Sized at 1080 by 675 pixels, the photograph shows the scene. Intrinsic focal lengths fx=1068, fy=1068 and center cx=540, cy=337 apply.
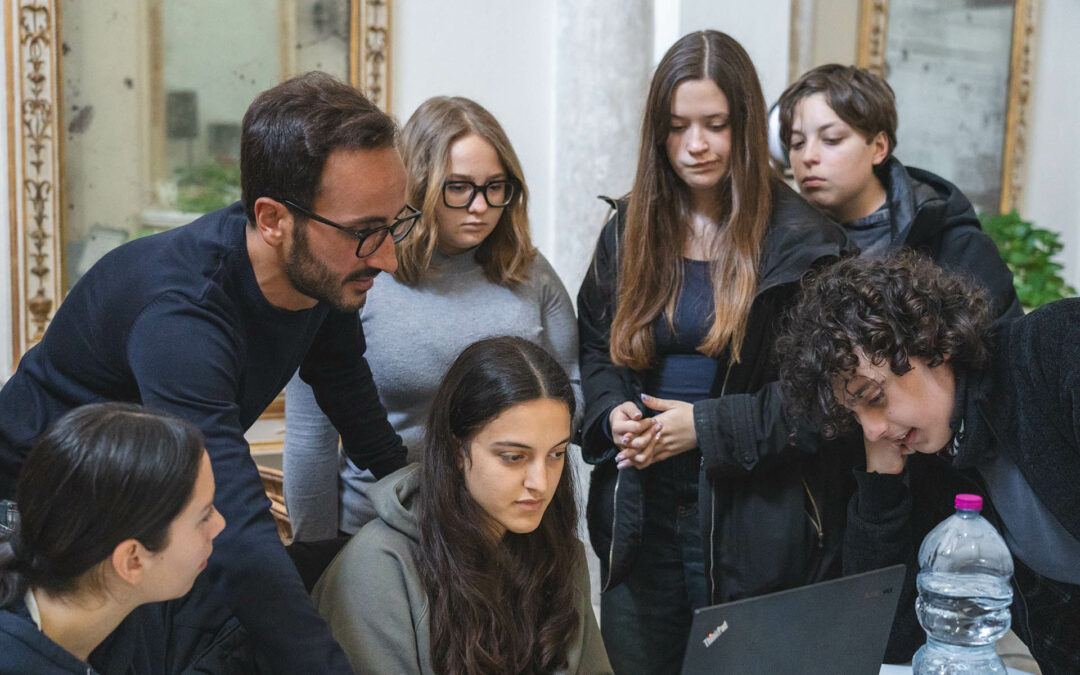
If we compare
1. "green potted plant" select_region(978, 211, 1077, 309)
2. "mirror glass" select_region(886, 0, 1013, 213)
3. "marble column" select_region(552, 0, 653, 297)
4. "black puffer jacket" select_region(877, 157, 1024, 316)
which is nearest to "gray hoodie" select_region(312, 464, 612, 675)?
"black puffer jacket" select_region(877, 157, 1024, 316)

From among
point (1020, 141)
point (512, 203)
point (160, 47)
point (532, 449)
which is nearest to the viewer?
point (532, 449)

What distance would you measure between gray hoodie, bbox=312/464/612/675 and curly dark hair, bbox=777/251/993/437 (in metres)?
0.57

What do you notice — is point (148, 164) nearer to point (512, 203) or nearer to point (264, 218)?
point (512, 203)

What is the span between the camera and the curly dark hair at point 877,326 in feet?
5.53

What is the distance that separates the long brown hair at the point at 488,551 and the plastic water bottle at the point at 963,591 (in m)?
0.61

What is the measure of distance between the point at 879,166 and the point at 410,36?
1907mm

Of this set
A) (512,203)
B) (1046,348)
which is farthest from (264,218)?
(1046,348)

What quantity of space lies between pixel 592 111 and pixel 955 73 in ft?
7.01

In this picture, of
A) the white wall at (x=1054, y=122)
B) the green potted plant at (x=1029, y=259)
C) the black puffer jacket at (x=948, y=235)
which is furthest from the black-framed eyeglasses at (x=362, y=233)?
the white wall at (x=1054, y=122)

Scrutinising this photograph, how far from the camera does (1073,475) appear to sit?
1.64 meters

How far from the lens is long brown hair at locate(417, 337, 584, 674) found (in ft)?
5.49

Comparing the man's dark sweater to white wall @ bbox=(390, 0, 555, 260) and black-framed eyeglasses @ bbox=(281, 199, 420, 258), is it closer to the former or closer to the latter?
black-framed eyeglasses @ bbox=(281, 199, 420, 258)

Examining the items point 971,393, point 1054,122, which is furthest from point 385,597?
point 1054,122

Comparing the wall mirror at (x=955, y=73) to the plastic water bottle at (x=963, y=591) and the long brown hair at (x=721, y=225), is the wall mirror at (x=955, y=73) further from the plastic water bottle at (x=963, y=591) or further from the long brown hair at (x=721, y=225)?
the plastic water bottle at (x=963, y=591)
